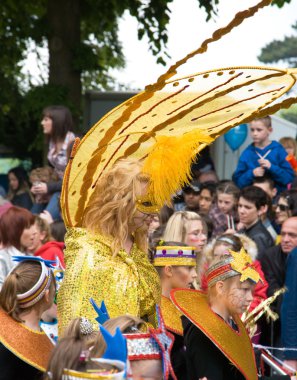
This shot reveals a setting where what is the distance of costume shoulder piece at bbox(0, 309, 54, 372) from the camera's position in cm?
524

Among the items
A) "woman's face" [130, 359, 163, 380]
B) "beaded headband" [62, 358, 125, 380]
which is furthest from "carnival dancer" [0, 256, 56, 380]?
"beaded headband" [62, 358, 125, 380]

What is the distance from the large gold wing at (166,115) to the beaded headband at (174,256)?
171 centimetres

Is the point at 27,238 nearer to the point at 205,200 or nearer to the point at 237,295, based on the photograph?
the point at 205,200

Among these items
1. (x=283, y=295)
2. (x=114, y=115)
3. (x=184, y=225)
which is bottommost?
(x=283, y=295)

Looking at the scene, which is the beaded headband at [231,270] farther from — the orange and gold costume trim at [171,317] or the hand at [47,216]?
the hand at [47,216]

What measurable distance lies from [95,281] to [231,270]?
132cm

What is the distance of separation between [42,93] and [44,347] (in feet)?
28.5

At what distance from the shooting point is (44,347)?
5379 mm

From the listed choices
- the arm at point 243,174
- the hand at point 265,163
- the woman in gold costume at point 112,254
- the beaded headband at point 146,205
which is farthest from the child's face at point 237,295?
the arm at point 243,174

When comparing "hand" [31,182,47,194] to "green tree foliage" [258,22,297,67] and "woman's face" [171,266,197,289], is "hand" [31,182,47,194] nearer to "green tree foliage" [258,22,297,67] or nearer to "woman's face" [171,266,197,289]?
"woman's face" [171,266,197,289]

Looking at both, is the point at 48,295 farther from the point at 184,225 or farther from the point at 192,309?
the point at 184,225

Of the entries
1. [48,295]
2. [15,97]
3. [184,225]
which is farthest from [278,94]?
[15,97]

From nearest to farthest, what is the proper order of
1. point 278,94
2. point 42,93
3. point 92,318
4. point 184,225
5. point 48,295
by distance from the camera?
point 92,318
point 278,94
point 48,295
point 184,225
point 42,93

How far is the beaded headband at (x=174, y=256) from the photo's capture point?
6859 mm
